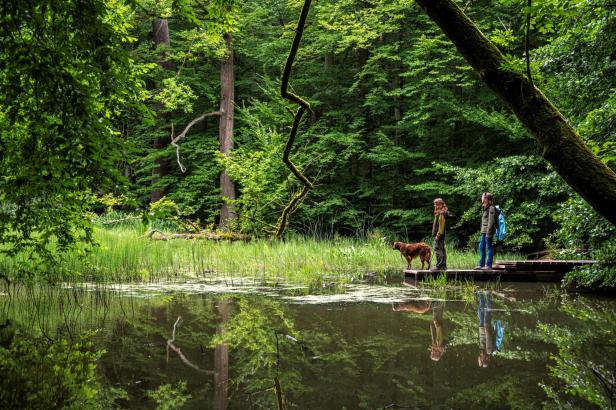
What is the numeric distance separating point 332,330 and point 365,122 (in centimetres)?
1815

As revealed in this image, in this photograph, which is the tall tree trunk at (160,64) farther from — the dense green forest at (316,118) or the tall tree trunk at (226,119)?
the tall tree trunk at (226,119)

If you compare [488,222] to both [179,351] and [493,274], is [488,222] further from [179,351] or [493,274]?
[179,351]

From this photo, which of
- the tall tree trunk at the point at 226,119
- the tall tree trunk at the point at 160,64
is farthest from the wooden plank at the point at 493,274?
the tall tree trunk at the point at 160,64

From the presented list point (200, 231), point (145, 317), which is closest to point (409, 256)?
point (200, 231)

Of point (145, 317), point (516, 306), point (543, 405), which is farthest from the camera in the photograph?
point (516, 306)

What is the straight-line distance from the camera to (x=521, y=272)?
40.2ft

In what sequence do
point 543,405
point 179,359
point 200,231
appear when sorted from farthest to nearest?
point 200,231 → point 179,359 → point 543,405

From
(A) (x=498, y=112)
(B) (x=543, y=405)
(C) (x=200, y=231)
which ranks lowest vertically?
(B) (x=543, y=405)

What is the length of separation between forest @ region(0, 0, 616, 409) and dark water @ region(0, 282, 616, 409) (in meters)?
0.05

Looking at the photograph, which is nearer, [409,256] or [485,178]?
[409,256]

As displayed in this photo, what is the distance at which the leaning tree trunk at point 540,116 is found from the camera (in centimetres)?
367

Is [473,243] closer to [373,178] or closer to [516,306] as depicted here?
[373,178]

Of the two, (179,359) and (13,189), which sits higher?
(13,189)

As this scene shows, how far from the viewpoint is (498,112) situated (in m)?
19.0
